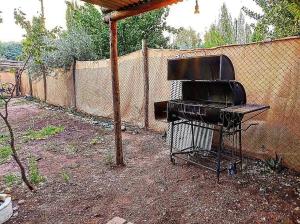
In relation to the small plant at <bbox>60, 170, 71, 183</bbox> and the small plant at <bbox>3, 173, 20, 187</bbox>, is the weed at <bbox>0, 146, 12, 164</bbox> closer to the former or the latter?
the small plant at <bbox>3, 173, 20, 187</bbox>

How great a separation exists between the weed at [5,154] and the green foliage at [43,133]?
1039 millimetres

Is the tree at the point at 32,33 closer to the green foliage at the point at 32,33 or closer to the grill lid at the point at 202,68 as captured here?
the green foliage at the point at 32,33

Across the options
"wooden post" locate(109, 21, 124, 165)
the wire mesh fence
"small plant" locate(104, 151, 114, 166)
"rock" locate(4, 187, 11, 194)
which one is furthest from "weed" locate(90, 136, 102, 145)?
"rock" locate(4, 187, 11, 194)

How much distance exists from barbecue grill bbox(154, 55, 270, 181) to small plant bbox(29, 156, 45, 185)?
2.57m

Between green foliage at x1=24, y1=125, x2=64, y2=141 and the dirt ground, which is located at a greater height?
→ green foliage at x1=24, y1=125, x2=64, y2=141

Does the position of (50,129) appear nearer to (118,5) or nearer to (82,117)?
(82,117)

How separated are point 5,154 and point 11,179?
1934 mm

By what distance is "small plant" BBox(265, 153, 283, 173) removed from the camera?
5.12 meters

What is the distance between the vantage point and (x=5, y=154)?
6.79 m

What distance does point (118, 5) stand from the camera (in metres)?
4.86

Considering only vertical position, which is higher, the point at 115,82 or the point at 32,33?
the point at 32,33

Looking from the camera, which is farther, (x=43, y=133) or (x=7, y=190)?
(x=43, y=133)

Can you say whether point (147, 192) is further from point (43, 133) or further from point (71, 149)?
point (43, 133)

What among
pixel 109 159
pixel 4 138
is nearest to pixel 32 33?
pixel 109 159
